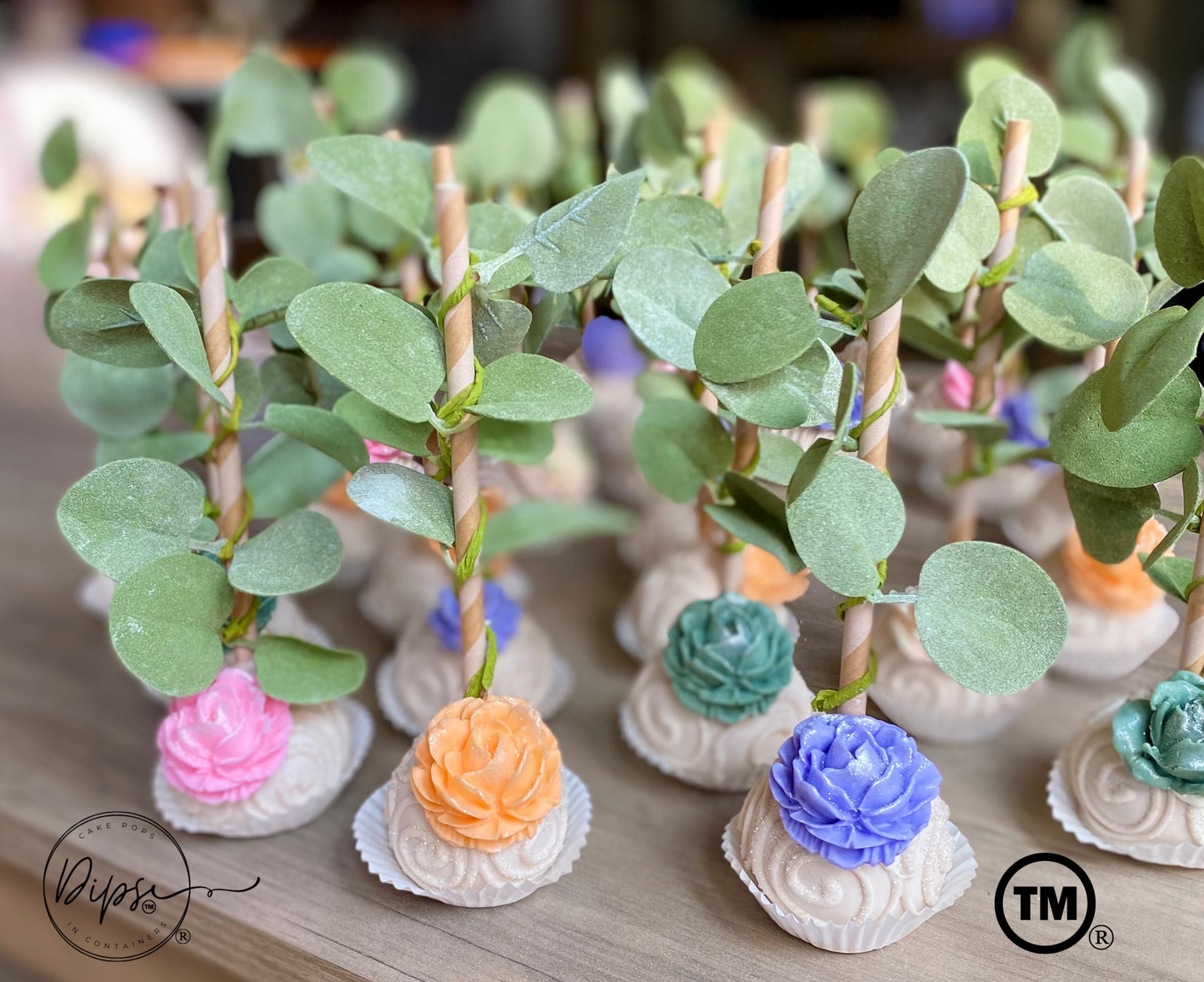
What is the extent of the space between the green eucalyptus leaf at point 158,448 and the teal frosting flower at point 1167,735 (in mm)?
633

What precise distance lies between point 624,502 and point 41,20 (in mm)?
2520

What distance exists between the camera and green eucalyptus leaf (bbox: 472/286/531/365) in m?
0.60

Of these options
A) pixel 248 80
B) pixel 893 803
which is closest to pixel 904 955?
pixel 893 803

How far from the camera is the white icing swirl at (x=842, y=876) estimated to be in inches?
23.7

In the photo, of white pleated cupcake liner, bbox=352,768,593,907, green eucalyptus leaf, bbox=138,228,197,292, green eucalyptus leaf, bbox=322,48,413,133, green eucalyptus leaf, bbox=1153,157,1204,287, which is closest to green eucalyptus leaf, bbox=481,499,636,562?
white pleated cupcake liner, bbox=352,768,593,907

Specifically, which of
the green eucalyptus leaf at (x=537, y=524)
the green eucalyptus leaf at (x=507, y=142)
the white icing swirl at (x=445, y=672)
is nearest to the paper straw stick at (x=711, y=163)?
the green eucalyptus leaf at (x=507, y=142)

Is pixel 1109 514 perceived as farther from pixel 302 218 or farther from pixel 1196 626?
pixel 302 218

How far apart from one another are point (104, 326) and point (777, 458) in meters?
0.42

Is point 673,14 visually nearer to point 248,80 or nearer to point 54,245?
point 248,80

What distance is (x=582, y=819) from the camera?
2.34ft

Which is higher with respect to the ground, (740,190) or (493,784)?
(740,190)

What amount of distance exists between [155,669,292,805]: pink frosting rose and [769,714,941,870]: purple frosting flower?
0.33 meters

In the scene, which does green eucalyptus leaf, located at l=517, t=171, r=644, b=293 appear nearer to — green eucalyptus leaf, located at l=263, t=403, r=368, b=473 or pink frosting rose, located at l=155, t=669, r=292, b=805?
green eucalyptus leaf, located at l=263, t=403, r=368, b=473

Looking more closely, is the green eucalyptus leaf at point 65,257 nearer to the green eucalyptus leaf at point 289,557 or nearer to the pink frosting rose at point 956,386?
the green eucalyptus leaf at point 289,557
